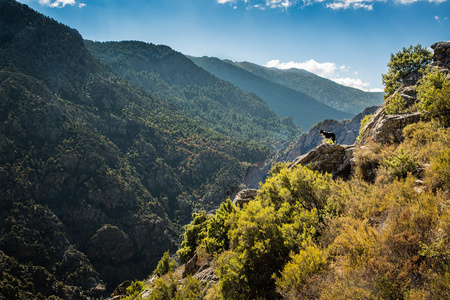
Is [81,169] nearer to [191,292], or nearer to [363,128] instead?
[191,292]

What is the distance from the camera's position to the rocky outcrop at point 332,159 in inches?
535

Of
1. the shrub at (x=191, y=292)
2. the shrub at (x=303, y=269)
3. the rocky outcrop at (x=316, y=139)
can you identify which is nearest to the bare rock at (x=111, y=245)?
the rocky outcrop at (x=316, y=139)

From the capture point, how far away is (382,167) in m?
9.34

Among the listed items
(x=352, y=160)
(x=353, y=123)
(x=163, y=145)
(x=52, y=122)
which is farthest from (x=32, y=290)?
(x=353, y=123)

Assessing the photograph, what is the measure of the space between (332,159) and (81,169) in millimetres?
112723

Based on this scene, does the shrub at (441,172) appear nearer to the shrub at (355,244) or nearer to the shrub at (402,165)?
the shrub at (402,165)

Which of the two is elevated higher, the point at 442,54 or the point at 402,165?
the point at 442,54

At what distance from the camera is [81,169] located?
99.5m

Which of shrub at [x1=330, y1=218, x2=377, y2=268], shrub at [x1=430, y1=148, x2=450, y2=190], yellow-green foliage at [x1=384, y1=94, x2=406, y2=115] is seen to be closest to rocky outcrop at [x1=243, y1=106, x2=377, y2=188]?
yellow-green foliage at [x1=384, y1=94, x2=406, y2=115]

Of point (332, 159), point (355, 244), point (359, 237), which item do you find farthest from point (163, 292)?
point (332, 159)

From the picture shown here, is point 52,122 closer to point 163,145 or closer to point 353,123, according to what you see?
point 163,145

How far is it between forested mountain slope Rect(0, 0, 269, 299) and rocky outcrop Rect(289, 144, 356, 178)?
80.6 m

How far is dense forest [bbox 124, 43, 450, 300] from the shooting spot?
454 centimetres

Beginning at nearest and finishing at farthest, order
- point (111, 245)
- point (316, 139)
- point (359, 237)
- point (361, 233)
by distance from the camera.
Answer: point (359, 237) → point (361, 233) → point (111, 245) → point (316, 139)
